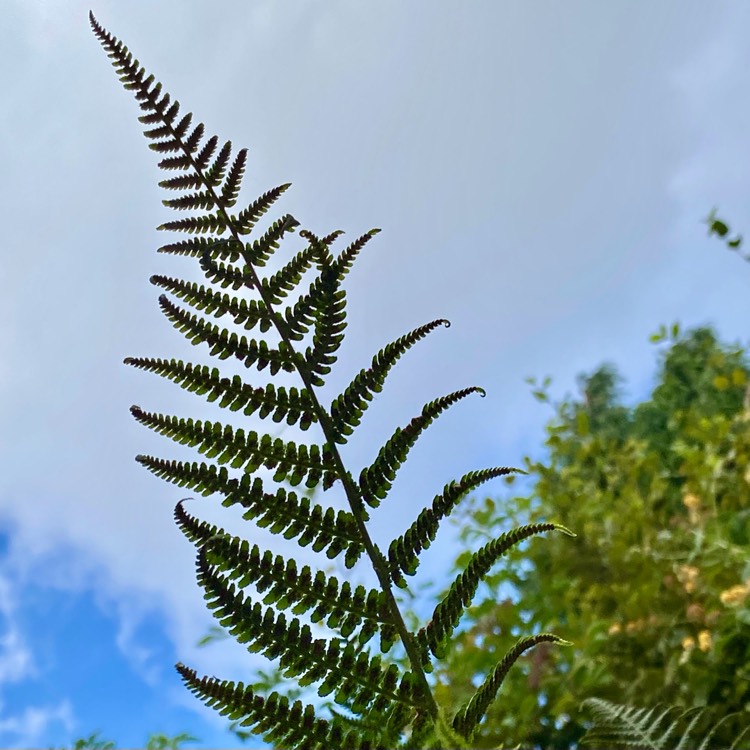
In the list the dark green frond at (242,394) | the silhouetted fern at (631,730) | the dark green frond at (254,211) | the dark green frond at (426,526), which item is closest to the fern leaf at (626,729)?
the silhouetted fern at (631,730)

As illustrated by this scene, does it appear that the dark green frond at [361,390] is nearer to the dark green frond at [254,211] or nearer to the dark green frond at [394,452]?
the dark green frond at [394,452]

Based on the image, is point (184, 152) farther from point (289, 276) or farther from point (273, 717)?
point (273, 717)

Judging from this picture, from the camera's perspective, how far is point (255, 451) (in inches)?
35.7

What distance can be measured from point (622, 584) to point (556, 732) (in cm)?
71

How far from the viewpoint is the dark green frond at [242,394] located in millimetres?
935

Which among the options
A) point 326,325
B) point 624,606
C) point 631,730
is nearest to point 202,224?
point 326,325

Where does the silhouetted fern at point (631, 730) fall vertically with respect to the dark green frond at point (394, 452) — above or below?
below

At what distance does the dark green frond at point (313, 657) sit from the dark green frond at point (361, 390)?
0.71 ft

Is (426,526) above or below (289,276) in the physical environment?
below

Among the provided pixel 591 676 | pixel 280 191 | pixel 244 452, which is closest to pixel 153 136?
pixel 280 191

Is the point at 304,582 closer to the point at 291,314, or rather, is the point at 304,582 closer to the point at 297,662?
the point at 297,662

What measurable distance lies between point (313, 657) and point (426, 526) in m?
0.19

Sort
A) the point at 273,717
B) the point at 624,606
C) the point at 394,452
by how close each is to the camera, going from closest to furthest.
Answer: the point at 273,717 → the point at 394,452 → the point at 624,606

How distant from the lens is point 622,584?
9.68 ft
